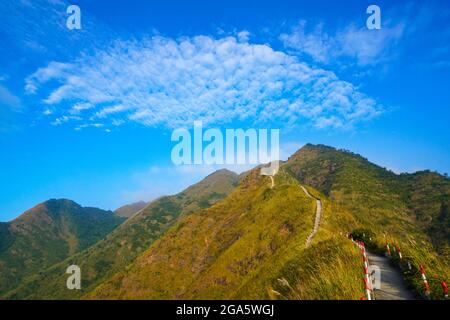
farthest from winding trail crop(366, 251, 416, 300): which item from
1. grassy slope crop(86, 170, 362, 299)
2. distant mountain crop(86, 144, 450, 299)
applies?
grassy slope crop(86, 170, 362, 299)

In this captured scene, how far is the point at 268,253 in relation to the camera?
88750 millimetres

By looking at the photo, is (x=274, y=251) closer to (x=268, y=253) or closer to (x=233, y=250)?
(x=268, y=253)

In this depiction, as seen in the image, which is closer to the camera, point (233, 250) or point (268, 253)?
point (268, 253)

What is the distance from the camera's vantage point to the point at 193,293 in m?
119

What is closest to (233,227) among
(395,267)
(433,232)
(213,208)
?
(213,208)

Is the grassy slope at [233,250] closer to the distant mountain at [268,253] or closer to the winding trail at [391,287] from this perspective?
the distant mountain at [268,253]

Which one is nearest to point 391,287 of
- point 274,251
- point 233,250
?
point 274,251

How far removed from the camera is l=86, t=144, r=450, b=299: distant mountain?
11609 mm

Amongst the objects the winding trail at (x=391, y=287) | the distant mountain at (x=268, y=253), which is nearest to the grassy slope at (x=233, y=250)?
the distant mountain at (x=268, y=253)

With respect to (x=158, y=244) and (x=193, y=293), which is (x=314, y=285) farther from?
(x=158, y=244)

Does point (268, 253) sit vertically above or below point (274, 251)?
below

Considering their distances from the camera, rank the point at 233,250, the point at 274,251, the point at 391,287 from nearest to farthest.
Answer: the point at 391,287 → the point at 274,251 → the point at 233,250

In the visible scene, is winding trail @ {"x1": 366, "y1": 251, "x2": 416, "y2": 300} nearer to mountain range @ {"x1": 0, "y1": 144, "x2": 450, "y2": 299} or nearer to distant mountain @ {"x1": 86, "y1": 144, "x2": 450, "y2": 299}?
mountain range @ {"x1": 0, "y1": 144, "x2": 450, "y2": 299}
